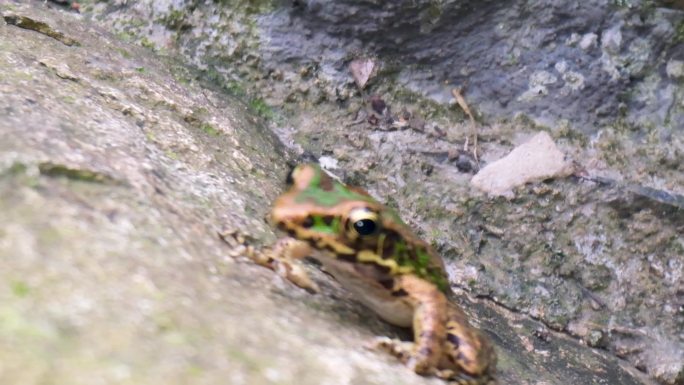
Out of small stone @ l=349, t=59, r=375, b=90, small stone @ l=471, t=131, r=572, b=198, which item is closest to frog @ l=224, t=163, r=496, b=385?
small stone @ l=471, t=131, r=572, b=198

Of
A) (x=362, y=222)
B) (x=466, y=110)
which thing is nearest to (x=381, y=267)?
(x=362, y=222)

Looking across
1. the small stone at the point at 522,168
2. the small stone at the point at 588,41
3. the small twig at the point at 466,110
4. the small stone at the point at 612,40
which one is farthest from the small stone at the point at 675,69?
the small twig at the point at 466,110

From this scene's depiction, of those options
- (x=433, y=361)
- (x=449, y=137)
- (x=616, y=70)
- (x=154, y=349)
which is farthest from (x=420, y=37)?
(x=154, y=349)

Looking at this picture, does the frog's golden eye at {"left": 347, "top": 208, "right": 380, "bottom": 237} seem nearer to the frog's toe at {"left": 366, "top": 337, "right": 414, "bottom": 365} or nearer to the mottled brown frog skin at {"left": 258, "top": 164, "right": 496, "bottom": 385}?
the mottled brown frog skin at {"left": 258, "top": 164, "right": 496, "bottom": 385}

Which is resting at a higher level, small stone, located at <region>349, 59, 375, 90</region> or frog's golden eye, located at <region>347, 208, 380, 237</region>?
small stone, located at <region>349, 59, 375, 90</region>

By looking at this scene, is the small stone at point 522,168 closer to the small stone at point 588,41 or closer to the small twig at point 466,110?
the small twig at point 466,110

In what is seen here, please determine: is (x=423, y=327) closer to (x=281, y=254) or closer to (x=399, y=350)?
(x=399, y=350)

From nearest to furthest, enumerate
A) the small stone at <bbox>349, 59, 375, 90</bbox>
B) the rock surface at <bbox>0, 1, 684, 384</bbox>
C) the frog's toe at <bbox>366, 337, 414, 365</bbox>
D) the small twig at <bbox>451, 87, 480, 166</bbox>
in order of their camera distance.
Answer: the rock surface at <bbox>0, 1, 684, 384</bbox> < the frog's toe at <bbox>366, 337, 414, 365</bbox> < the small twig at <bbox>451, 87, 480, 166</bbox> < the small stone at <bbox>349, 59, 375, 90</bbox>

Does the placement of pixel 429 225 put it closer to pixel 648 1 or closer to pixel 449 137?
pixel 449 137
